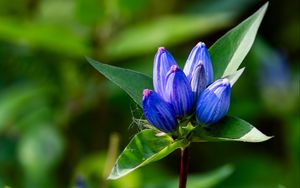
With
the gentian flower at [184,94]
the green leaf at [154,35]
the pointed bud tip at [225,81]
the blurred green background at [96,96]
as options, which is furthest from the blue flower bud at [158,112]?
the green leaf at [154,35]

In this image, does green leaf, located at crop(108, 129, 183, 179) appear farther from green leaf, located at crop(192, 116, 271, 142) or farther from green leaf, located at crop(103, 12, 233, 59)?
green leaf, located at crop(103, 12, 233, 59)

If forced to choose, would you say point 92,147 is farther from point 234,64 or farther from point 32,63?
point 234,64

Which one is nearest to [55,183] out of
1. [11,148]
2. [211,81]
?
[11,148]

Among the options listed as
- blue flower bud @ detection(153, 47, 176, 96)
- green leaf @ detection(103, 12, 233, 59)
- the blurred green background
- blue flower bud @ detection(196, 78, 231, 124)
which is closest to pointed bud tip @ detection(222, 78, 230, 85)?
blue flower bud @ detection(196, 78, 231, 124)

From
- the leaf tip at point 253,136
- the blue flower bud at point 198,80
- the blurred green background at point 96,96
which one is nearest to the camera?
the leaf tip at point 253,136

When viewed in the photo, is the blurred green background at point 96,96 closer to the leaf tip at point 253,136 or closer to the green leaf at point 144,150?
the green leaf at point 144,150

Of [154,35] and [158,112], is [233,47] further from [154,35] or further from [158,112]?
[154,35]
